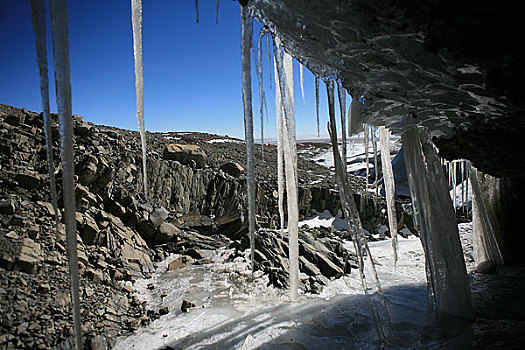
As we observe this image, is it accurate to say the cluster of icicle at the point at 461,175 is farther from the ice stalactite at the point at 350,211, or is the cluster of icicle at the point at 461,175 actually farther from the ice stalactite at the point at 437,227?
the ice stalactite at the point at 350,211

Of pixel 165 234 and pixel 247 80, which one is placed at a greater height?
pixel 247 80

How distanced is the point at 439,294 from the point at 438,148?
1.58 m

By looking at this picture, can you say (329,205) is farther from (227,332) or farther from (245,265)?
(227,332)

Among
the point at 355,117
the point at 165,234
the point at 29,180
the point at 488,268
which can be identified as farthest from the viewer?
the point at 165,234

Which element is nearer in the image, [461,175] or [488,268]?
[488,268]

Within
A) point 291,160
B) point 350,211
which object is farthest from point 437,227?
point 291,160

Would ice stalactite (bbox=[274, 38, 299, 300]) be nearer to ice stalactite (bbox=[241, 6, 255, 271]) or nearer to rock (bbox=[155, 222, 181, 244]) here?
ice stalactite (bbox=[241, 6, 255, 271])

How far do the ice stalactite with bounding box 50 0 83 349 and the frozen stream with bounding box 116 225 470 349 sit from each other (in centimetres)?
198

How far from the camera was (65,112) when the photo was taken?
135 cm

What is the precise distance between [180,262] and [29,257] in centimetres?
264

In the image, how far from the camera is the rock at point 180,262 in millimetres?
5578

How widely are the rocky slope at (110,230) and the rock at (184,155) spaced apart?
34 millimetres

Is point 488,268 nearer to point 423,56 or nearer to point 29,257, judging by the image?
point 423,56

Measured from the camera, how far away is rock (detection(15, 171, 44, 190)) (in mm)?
4820
